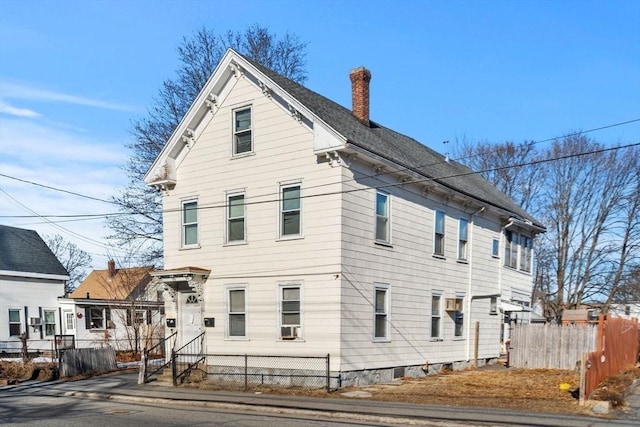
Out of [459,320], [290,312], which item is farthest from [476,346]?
[290,312]

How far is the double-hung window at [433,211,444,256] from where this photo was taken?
21219mm

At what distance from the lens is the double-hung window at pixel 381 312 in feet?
58.9

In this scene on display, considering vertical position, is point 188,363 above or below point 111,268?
below

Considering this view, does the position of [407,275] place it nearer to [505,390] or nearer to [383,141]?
[383,141]

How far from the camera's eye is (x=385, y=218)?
18.6 metres

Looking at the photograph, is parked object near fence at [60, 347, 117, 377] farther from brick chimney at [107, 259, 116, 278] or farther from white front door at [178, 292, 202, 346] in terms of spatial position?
brick chimney at [107, 259, 116, 278]

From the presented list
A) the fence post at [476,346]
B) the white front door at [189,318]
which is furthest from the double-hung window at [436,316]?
the white front door at [189,318]

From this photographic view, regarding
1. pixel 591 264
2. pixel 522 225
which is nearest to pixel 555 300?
pixel 591 264

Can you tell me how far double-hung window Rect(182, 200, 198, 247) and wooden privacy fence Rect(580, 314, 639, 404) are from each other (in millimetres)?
12785

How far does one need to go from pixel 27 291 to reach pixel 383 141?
27627 millimetres

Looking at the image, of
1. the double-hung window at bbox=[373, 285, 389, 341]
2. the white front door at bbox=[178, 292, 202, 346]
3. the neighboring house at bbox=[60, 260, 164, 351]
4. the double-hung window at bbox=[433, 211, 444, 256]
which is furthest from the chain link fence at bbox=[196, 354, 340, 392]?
the neighboring house at bbox=[60, 260, 164, 351]

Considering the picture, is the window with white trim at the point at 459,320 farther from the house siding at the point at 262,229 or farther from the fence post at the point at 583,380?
the fence post at the point at 583,380

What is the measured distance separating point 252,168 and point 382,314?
6.26 m

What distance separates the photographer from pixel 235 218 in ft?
62.6
